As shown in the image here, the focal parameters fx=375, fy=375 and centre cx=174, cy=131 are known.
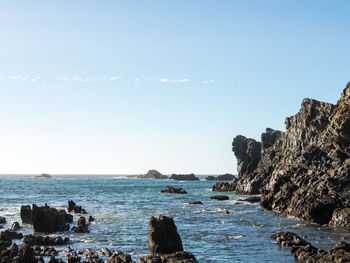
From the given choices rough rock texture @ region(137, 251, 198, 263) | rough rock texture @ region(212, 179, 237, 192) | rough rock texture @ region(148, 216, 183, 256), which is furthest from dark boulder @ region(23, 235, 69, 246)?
rough rock texture @ region(212, 179, 237, 192)

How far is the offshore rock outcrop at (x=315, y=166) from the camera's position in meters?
52.7

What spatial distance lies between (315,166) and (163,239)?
42.3 metres

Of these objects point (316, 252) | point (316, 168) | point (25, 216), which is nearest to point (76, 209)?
point (25, 216)

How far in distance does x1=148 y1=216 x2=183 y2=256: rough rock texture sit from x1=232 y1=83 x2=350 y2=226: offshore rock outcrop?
26795mm

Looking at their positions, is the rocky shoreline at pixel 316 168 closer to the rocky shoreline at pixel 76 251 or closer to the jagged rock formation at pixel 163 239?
the jagged rock formation at pixel 163 239

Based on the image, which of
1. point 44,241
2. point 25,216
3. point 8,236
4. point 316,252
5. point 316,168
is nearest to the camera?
point 316,252

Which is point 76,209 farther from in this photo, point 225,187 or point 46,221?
point 225,187

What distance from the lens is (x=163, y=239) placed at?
31.1 meters

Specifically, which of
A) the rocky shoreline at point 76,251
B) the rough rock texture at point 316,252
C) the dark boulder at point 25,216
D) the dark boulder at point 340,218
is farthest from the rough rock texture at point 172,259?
the dark boulder at point 25,216

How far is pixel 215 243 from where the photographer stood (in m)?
39.0

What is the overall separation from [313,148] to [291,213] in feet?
46.6

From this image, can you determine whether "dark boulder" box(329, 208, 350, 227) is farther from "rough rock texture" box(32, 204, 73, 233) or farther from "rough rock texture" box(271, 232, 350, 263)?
"rough rock texture" box(32, 204, 73, 233)

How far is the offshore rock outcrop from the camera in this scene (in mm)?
52656

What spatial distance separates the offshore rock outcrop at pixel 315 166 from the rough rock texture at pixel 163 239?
26.8 metres
